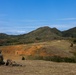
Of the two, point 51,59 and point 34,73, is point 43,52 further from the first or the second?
point 34,73

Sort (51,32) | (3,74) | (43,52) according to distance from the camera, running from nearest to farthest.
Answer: (3,74)
(43,52)
(51,32)

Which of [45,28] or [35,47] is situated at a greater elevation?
[45,28]

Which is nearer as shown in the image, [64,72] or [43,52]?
[64,72]

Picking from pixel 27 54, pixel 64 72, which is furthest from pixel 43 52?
pixel 64 72

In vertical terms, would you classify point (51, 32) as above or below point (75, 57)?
above

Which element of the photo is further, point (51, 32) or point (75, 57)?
point (51, 32)

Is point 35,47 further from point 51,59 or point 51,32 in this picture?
point 51,32

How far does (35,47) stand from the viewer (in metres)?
43.8

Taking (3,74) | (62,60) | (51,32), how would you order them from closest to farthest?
(3,74) < (62,60) < (51,32)

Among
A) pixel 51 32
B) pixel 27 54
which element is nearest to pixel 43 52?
pixel 27 54

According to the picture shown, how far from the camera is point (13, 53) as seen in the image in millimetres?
45969

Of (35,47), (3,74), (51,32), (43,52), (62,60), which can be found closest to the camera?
(3,74)

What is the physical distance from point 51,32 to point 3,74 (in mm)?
63542

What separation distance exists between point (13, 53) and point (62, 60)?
11784mm
